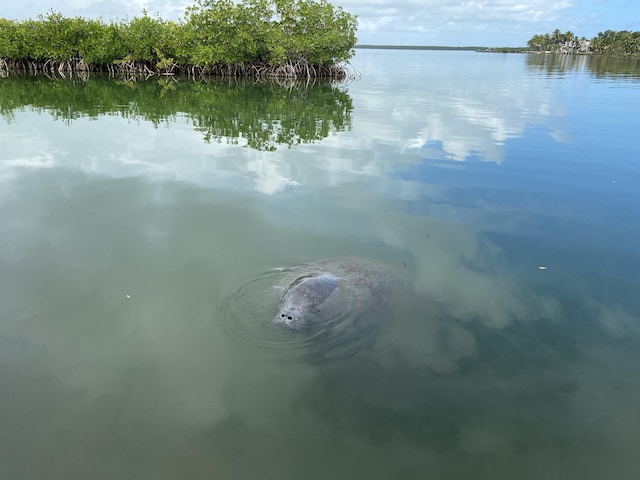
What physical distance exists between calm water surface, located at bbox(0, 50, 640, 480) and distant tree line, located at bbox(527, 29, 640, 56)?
112 meters

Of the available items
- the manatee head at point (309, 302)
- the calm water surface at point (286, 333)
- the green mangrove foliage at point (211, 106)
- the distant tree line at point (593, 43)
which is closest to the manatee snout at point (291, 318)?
the manatee head at point (309, 302)

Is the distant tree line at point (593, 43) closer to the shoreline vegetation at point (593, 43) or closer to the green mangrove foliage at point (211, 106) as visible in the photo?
the shoreline vegetation at point (593, 43)

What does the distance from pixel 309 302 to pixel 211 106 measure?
17696mm

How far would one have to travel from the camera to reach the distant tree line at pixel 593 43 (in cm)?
9825

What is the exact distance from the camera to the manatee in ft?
16.3

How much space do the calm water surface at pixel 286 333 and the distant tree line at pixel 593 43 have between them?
11217 cm

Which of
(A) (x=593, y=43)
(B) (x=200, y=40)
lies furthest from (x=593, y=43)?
(B) (x=200, y=40)

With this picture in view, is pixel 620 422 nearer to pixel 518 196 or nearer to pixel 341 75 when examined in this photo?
pixel 518 196

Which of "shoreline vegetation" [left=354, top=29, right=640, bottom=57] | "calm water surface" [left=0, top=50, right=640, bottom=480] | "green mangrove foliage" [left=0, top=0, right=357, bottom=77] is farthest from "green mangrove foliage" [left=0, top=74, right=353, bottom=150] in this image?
"shoreline vegetation" [left=354, top=29, right=640, bottom=57]

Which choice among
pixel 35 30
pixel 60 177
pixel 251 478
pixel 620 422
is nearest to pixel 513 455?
pixel 620 422

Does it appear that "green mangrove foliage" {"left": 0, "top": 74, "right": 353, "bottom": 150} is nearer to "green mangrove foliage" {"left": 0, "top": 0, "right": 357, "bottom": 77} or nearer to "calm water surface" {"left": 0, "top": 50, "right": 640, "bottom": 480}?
"calm water surface" {"left": 0, "top": 50, "right": 640, "bottom": 480}

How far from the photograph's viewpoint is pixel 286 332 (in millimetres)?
4867

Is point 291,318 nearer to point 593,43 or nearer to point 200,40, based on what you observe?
point 200,40

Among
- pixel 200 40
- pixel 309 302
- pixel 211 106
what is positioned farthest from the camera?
pixel 200 40
